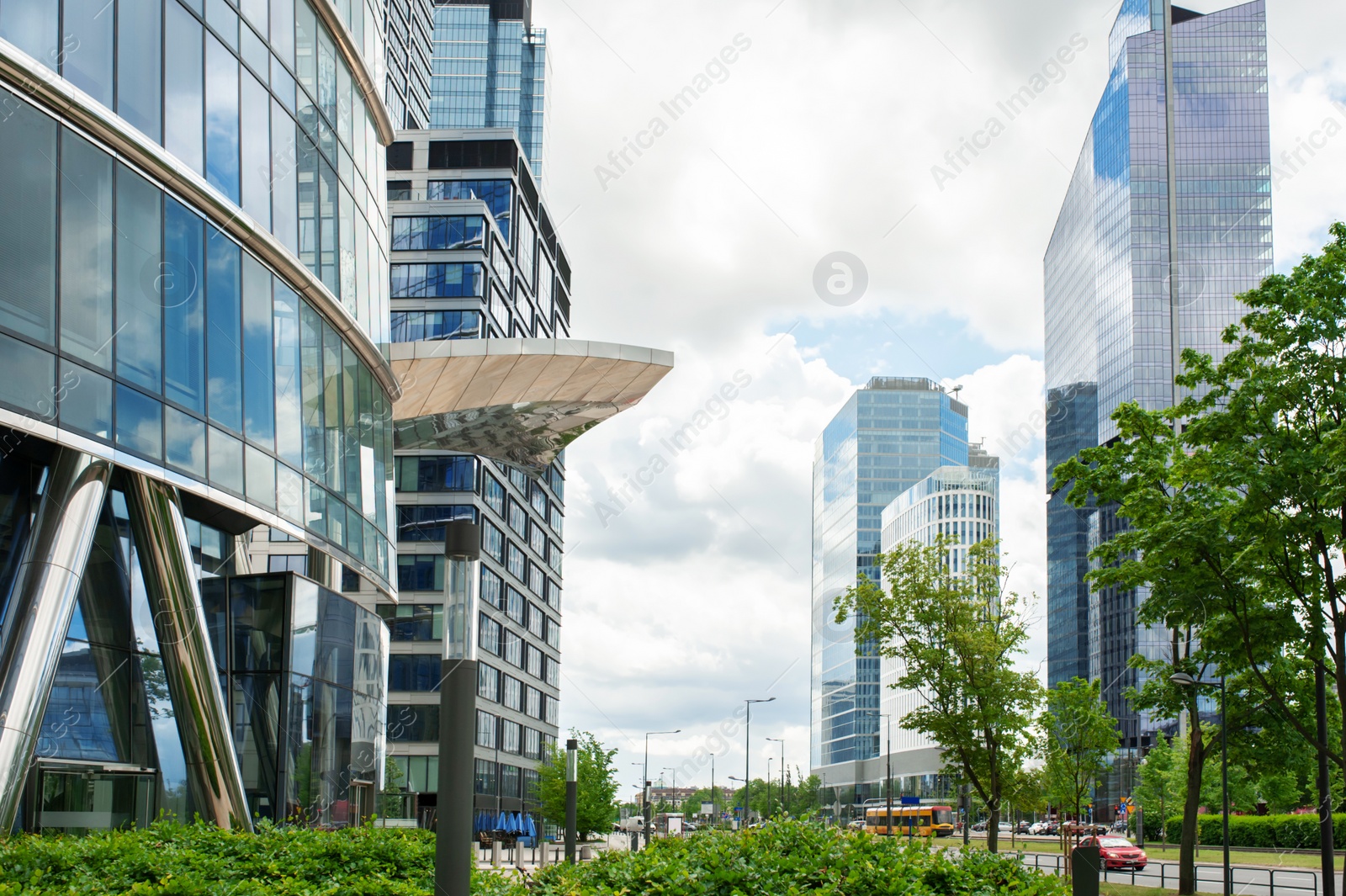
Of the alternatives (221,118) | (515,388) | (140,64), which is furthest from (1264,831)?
(140,64)

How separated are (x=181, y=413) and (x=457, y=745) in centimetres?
1349

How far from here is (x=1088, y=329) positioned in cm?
15525

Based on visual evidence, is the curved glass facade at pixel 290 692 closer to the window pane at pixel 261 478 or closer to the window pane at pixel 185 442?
the window pane at pixel 261 478

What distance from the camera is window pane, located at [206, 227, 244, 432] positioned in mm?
20141

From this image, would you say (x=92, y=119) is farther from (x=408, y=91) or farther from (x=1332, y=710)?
(x=408, y=91)

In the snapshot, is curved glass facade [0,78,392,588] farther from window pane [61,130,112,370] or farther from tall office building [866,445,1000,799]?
tall office building [866,445,1000,799]

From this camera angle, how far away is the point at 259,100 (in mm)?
22312

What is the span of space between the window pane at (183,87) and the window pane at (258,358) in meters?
2.27

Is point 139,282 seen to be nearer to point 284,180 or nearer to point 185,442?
point 185,442

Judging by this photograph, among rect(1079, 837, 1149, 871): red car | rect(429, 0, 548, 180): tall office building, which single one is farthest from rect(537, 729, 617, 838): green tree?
rect(429, 0, 548, 180): tall office building

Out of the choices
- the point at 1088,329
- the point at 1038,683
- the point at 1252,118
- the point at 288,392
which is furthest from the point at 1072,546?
the point at 288,392

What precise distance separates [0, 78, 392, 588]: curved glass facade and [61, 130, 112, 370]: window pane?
19 millimetres

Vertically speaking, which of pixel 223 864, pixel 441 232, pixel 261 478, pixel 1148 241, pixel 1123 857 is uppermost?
pixel 1148 241

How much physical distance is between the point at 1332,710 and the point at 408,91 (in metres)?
96.3
